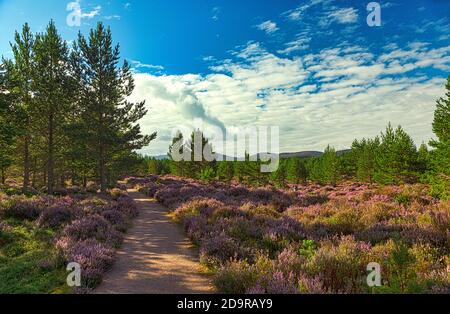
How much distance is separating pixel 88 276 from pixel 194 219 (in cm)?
680

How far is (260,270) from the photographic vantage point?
657 centimetres

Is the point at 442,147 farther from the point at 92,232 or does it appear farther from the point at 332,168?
the point at 332,168

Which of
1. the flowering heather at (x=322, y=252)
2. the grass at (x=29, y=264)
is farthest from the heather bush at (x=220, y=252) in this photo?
→ the grass at (x=29, y=264)

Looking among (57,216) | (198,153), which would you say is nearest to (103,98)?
(57,216)

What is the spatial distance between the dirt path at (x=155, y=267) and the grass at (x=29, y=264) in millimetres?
1177

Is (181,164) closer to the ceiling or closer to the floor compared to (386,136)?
closer to the floor

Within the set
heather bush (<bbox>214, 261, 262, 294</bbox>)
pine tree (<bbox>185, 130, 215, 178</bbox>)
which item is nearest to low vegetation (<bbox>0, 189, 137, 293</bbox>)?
heather bush (<bbox>214, 261, 262, 294</bbox>)

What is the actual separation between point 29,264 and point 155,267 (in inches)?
134

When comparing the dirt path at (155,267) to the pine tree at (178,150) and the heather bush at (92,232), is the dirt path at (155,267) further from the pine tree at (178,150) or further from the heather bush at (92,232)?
the pine tree at (178,150)

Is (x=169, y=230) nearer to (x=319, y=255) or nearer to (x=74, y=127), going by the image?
(x=319, y=255)

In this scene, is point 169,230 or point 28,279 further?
point 169,230

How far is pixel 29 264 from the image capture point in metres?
8.07
